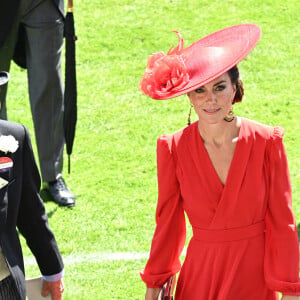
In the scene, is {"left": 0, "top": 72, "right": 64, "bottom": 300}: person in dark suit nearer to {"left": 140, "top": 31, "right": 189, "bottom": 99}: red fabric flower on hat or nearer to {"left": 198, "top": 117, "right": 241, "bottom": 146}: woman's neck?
{"left": 140, "top": 31, "right": 189, "bottom": 99}: red fabric flower on hat

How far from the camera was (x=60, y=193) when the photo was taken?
784cm

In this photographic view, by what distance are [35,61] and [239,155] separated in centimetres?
326

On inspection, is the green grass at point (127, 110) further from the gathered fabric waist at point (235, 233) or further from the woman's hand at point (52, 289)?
the gathered fabric waist at point (235, 233)

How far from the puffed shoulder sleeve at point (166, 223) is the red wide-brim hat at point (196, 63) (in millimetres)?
314

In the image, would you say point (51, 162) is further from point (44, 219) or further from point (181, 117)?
point (44, 219)

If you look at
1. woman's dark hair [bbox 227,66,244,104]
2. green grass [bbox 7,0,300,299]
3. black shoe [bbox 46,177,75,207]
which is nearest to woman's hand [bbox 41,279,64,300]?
woman's dark hair [bbox 227,66,244,104]

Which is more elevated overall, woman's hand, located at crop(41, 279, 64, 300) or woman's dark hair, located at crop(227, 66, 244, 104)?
woman's dark hair, located at crop(227, 66, 244, 104)

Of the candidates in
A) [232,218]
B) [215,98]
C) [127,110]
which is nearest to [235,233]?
[232,218]

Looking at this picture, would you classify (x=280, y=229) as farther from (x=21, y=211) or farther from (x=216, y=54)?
(x=21, y=211)

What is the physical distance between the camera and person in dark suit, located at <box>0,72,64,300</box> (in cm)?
453

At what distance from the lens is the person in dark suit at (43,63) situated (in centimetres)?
746

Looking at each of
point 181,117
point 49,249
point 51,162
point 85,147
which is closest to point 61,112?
point 51,162

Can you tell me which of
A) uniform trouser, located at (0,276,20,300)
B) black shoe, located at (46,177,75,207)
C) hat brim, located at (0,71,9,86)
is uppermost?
hat brim, located at (0,71,9,86)

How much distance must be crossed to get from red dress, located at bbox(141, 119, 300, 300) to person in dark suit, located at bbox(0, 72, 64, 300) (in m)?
0.55
